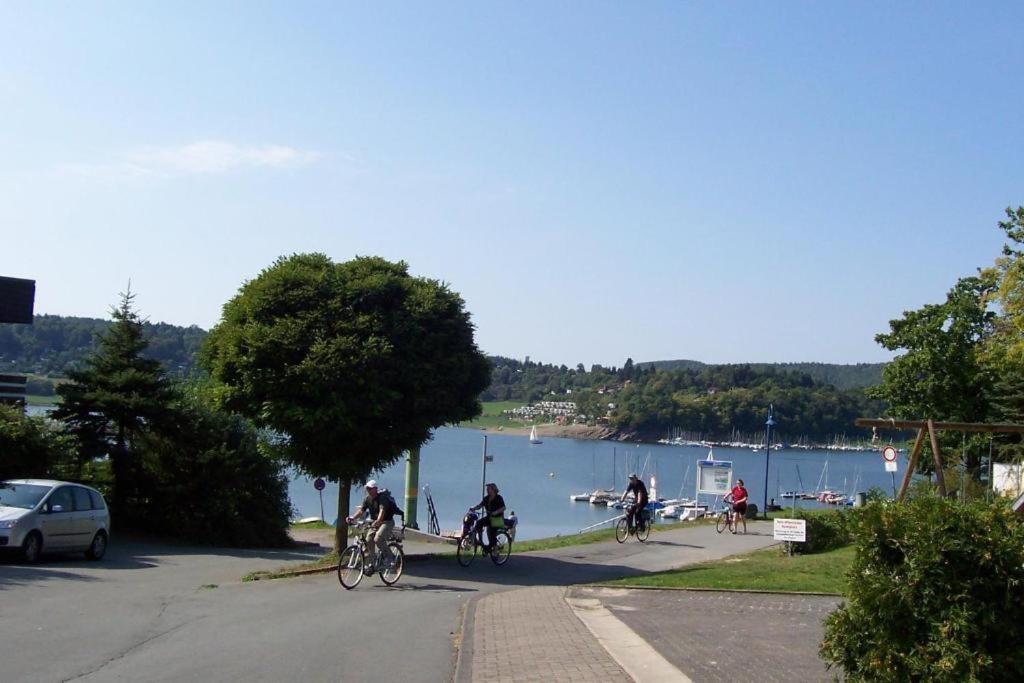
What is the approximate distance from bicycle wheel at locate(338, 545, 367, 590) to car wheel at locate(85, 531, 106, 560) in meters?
5.97

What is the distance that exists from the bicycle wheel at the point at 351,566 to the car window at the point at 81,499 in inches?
234

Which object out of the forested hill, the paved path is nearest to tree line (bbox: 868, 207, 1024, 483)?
the paved path

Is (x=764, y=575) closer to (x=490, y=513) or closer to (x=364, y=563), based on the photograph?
(x=490, y=513)

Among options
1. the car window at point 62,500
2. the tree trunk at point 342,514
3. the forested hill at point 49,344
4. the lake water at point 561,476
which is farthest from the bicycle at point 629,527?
the forested hill at point 49,344

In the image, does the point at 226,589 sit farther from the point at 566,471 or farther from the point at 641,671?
the point at 566,471

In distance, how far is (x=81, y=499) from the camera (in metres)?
19.8

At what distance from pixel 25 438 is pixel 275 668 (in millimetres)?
16674

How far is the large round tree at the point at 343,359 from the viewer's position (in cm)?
1866

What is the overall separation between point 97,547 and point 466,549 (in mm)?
6927

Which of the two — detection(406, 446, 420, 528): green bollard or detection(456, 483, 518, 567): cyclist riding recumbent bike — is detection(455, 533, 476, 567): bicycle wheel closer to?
detection(456, 483, 518, 567): cyclist riding recumbent bike

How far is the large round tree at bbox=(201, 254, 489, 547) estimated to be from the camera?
18.7 meters

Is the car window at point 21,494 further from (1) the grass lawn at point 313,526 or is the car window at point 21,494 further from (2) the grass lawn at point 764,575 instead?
(1) the grass lawn at point 313,526

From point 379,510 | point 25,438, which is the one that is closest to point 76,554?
point 25,438

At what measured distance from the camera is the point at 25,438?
79.9 feet
